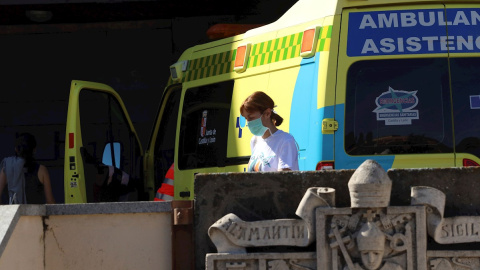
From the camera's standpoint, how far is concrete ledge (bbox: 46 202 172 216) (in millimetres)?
7098

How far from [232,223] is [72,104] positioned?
4139 mm

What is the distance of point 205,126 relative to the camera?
10406 mm

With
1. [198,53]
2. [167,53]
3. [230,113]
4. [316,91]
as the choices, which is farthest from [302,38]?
[167,53]

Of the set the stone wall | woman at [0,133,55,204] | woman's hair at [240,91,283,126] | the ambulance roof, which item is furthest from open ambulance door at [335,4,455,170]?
woman at [0,133,55,204]

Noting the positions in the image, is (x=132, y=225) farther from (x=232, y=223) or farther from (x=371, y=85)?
(x=371, y=85)

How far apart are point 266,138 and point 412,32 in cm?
139

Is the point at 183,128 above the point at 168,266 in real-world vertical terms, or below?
above

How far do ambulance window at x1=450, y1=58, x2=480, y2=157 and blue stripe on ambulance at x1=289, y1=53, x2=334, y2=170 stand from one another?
0.87 m

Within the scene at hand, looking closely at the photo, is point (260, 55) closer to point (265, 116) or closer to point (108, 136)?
point (265, 116)

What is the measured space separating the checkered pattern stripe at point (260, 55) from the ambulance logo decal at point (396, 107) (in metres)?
0.55

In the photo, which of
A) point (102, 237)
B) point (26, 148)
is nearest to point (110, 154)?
point (26, 148)

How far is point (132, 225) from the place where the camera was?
7.11 meters

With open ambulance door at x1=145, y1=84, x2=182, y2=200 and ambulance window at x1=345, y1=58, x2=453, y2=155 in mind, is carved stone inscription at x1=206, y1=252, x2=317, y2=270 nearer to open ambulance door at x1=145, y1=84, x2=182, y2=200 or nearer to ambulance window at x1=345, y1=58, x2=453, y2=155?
ambulance window at x1=345, y1=58, x2=453, y2=155

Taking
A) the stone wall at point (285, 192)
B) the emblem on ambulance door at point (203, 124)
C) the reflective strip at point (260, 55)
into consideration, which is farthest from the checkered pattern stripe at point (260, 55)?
the stone wall at point (285, 192)
